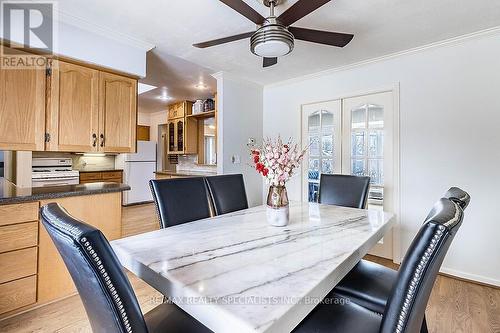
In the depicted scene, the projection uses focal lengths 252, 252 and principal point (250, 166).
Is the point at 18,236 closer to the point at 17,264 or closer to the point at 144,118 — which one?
the point at 17,264

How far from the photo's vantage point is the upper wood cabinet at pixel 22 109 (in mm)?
1939

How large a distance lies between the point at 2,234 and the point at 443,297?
339 centimetres

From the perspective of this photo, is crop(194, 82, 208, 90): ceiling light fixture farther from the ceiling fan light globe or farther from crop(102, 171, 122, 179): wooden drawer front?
crop(102, 171, 122, 179): wooden drawer front

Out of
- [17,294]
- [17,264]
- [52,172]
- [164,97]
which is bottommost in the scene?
[17,294]

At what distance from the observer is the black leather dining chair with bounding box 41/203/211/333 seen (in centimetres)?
62

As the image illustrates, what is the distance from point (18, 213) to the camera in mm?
1781

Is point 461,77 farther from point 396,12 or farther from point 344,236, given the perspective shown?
point 344,236

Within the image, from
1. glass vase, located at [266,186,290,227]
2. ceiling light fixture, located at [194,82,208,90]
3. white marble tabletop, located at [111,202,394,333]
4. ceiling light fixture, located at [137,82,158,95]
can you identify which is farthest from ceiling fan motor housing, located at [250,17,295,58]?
ceiling light fixture, located at [137,82,158,95]

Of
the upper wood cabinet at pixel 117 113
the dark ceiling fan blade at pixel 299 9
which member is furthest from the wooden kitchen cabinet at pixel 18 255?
the dark ceiling fan blade at pixel 299 9

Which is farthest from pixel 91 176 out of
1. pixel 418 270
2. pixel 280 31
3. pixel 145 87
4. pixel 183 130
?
pixel 418 270

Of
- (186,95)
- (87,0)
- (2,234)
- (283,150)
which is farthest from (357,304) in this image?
(186,95)

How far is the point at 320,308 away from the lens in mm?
1117

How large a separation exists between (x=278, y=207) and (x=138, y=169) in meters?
5.29

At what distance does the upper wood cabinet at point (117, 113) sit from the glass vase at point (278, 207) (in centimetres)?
188
